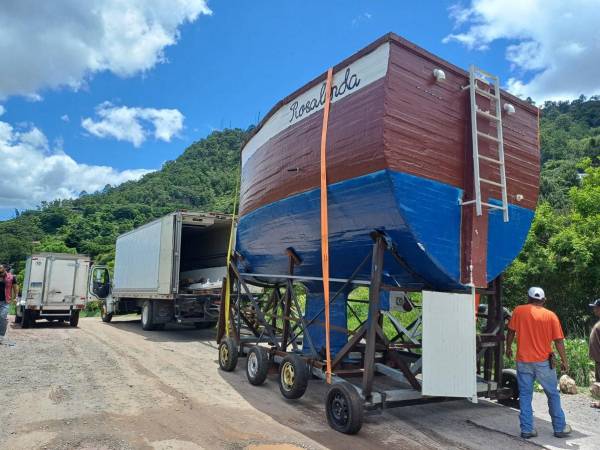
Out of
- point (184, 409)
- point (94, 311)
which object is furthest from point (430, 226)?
point (94, 311)

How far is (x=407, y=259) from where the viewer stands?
17.2 feet

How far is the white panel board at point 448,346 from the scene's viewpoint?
15.4 feet

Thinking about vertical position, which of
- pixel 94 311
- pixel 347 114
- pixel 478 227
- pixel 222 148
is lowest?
pixel 94 311

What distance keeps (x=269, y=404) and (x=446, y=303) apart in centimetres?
271

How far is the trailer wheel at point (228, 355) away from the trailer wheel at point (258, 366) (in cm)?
83

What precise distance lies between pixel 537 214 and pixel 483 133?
380 inches

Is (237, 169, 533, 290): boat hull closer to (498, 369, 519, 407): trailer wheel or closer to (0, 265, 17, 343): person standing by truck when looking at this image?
(498, 369, 519, 407): trailer wheel

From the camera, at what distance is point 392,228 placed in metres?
4.95

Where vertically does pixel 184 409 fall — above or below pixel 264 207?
below

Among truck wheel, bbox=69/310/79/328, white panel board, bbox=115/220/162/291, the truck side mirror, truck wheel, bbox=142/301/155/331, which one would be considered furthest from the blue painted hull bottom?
the truck side mirror

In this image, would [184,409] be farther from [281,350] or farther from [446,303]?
[446,303]

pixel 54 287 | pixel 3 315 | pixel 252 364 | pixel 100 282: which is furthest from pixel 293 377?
pixel 100 282

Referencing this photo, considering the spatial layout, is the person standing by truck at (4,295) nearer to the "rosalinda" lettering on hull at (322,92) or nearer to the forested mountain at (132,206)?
the "rosalinda" lettering on hull at (322,92)

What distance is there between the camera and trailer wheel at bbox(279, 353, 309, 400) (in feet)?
19.3
